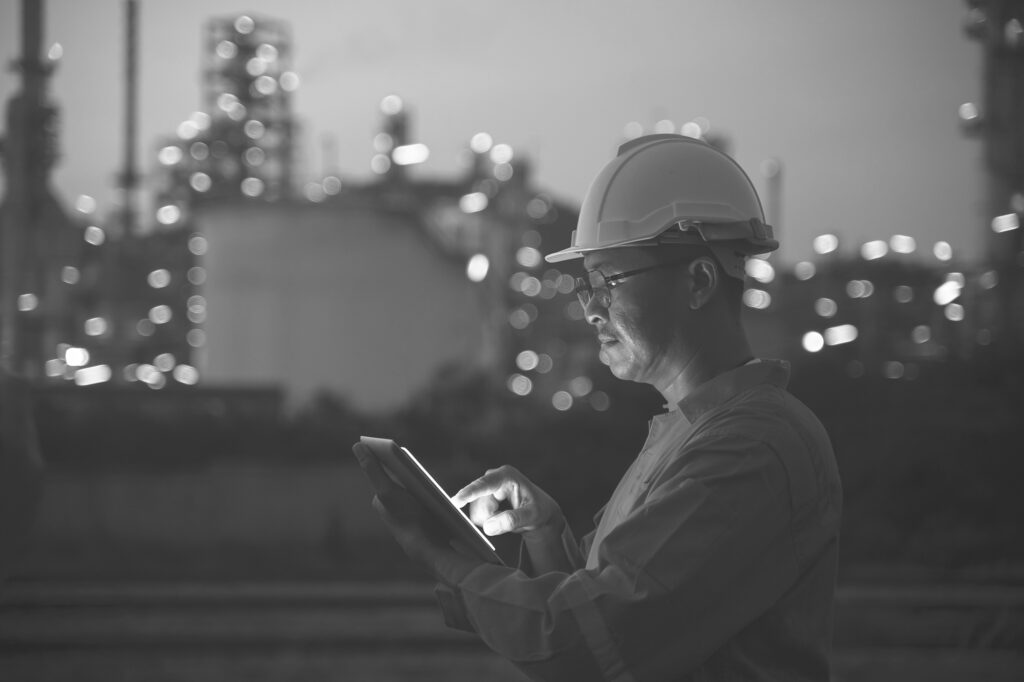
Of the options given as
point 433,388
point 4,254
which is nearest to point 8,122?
point 4,254

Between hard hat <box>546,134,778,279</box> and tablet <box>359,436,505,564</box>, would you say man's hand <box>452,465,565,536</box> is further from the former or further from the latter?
hard hat <box>546,134,778,279</box>

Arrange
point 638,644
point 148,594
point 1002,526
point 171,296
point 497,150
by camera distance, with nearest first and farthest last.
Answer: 1. point 638,644
2. point 148,594
3. point 1002,526
4. point 497,150
5. point 171,296

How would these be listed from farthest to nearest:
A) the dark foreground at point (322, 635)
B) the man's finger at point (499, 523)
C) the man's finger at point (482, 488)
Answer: the dark foreground at point (322, 635), the man's finger at point (482, 488), the man's finger at point (499, 523)

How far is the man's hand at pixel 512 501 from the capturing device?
248 cm

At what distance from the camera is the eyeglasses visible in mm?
Answer: 2406

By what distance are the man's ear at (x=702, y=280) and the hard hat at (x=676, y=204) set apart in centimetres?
4

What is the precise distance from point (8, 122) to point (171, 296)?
1760 centimetres

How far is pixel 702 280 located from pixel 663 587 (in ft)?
2.44

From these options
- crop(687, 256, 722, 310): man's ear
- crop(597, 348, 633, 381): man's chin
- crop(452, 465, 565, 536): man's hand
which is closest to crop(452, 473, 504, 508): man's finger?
crop(452, 465, 565, 536): man's hand

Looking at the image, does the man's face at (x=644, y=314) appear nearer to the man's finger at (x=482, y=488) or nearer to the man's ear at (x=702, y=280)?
the man's ear at (x=702, y=280)

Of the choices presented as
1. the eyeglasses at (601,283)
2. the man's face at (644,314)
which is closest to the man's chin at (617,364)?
the man's face at (644,314)

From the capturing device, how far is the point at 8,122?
58.5 ft

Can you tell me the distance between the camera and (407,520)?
7.04 ft

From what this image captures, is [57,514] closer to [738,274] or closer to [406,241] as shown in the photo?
[406,241]
